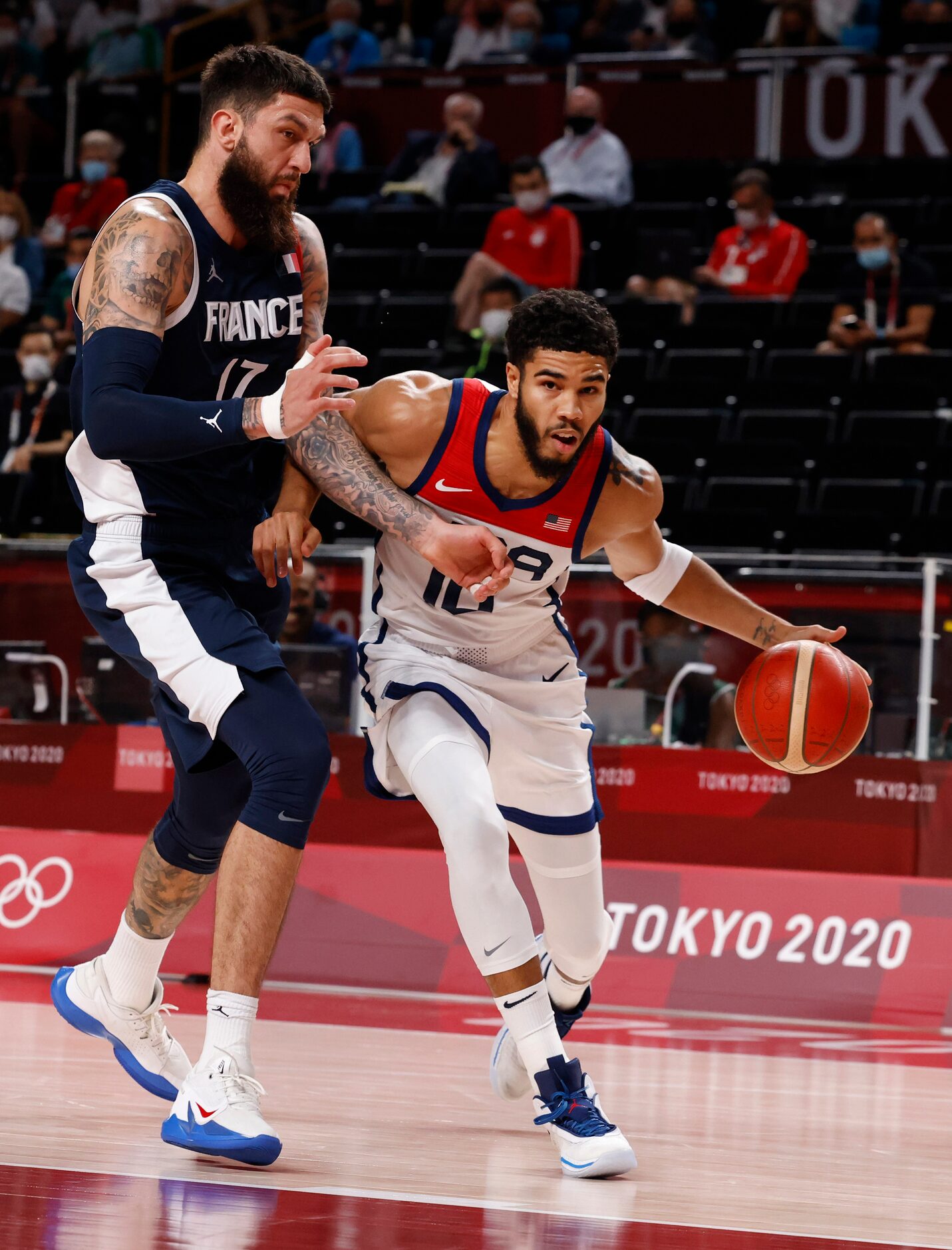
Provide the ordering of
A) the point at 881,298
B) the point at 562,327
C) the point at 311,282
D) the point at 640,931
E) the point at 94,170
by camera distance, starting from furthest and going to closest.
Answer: the point at 94,170
the point at 881,298
the point at 640,931
the point at 311,282
the point at 562,327

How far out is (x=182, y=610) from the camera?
3.85 metres

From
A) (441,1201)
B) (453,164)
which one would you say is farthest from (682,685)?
(453,164)

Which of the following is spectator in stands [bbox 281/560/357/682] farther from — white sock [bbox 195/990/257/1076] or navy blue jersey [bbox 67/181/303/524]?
white sock [bbox 195/990/257/1076]

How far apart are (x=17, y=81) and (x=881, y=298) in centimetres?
971

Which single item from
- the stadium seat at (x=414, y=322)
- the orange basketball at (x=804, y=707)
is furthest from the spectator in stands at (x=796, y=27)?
the orange basketball at (x=804, y=707)

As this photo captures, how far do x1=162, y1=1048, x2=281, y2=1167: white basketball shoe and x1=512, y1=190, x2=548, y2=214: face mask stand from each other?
365 inches

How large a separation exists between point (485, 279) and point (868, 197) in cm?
352

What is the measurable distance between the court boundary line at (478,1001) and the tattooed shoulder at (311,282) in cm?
314

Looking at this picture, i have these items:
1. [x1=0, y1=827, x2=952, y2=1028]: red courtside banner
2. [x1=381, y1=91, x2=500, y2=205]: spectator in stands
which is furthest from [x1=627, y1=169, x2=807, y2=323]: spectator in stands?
[x1=0, y1=827, x2=952, y2=1028]: red courtside banner

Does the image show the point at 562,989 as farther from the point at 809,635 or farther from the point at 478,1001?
the point at 478,1001

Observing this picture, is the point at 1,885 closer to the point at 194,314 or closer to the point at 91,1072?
the point at 91,1072

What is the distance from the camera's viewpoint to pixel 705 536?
29.7ft

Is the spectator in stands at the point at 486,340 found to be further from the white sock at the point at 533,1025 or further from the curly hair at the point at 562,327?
the white sock at the point at 533,1025

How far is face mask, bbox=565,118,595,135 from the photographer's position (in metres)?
13.1
